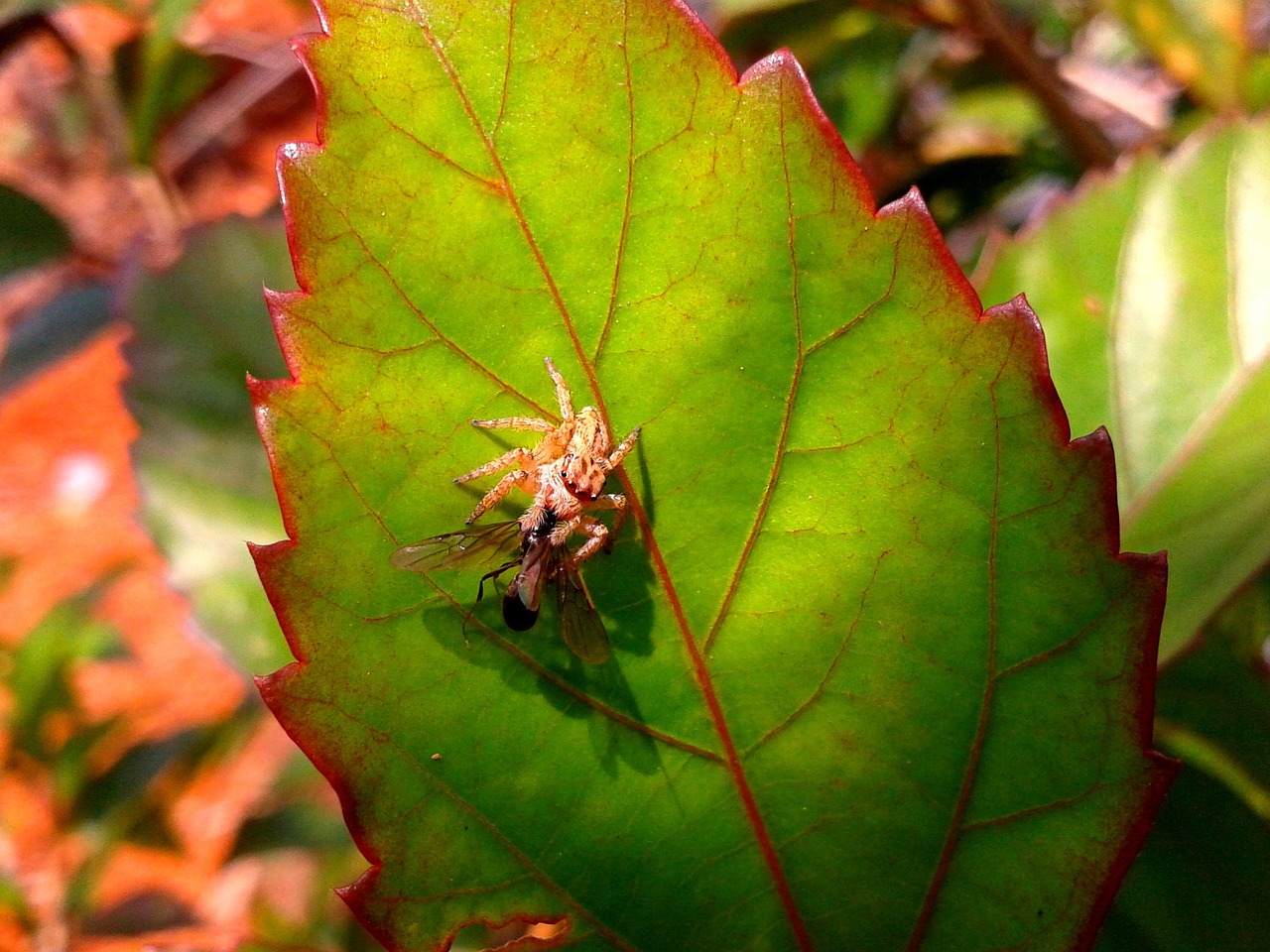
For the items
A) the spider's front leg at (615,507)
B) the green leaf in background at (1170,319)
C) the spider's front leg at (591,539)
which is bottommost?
the green leaf in background at (1170,319)

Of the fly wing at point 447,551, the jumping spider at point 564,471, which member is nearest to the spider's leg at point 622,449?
the jumping spider at point 564,471

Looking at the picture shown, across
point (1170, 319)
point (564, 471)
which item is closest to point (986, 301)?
point (1170, 319)

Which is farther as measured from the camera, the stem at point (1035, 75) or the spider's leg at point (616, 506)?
the stem at point (1035, 75)

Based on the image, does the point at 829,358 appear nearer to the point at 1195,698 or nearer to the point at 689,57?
the point at 689,57

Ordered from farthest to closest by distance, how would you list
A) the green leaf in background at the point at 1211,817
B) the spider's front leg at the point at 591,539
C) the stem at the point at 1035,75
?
the stem at the point at 1035,75 → the green leaf in background at the point at 1211,817 → the spider's front leg at the point at 591,539

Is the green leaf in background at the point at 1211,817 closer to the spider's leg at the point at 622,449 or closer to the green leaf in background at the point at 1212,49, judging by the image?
the spider's leg at the point at 622,449

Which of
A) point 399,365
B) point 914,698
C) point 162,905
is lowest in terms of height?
point 162,905

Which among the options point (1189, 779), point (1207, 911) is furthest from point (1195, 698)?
point (1207, 911)

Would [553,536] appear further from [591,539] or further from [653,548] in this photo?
[653,548]
